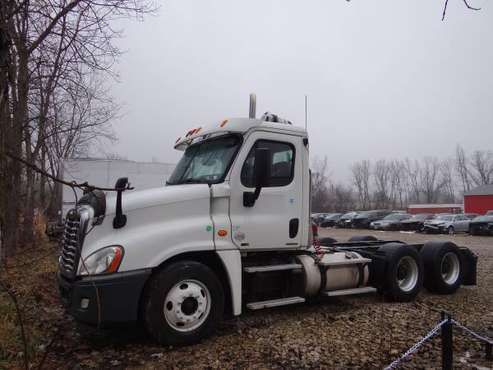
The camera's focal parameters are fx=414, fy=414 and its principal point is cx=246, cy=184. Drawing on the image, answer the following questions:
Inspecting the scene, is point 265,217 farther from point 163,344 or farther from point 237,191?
point 163,344

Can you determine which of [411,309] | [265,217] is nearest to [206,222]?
[265,217]

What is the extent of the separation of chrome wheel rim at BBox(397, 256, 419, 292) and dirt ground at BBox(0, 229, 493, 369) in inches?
13.7

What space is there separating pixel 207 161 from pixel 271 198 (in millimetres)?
1045

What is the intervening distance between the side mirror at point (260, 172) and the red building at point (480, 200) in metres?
55.1

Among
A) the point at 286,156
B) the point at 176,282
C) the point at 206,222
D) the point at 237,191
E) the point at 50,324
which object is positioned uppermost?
the point at 286,156

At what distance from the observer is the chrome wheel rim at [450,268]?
7852 millimetres

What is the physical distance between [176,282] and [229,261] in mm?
761

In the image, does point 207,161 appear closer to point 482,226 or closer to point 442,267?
point 442,267

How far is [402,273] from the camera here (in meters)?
7.29

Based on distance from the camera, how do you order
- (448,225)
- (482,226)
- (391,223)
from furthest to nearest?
(391,223) < (448,225) < (482,226)

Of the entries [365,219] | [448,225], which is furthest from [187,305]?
[365,219]

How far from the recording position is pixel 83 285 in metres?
4.44

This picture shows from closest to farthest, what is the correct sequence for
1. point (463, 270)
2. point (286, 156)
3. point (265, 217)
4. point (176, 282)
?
point (176, 282) < point (265, 217) < point (286, 156) < point (463, 270)

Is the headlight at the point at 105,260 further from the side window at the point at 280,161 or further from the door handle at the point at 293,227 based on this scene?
the door handle at the point at 293,227
